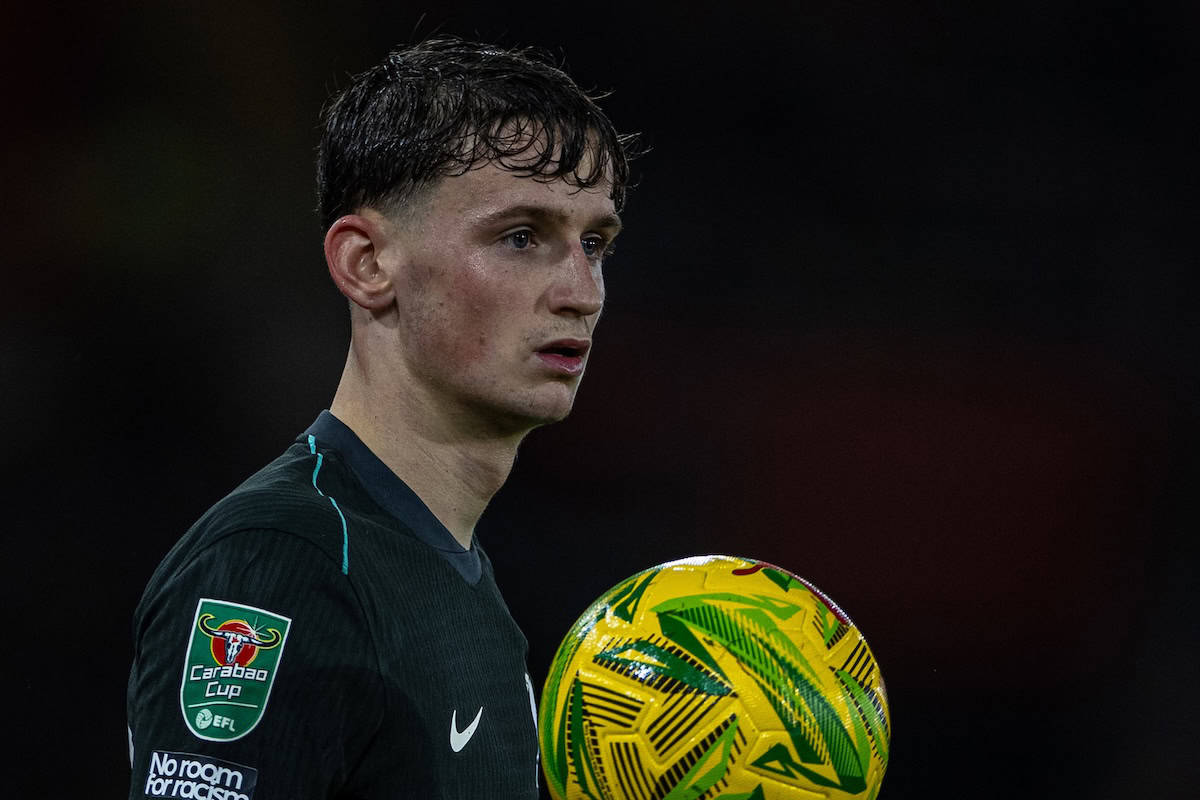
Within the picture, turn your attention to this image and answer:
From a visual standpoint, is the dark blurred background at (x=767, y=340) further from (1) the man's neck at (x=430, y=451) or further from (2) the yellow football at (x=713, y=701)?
(2) the yellow football at (x=713, y=701)

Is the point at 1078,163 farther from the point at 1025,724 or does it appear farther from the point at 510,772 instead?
the point at 510,772

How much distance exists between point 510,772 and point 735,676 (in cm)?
38

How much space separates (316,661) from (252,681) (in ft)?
0.25

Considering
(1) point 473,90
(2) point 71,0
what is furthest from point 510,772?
(2) point 71,0

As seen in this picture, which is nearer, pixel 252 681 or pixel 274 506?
pixel 252 681

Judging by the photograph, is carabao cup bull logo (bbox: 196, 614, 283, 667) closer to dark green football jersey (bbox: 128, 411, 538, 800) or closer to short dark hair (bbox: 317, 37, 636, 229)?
dark green football jersey (bbox: 128, 411, 538, 800)

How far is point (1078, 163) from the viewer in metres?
5.39

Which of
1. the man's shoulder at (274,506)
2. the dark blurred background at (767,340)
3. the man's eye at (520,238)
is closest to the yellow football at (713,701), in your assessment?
the man's shoulder at (274,506)

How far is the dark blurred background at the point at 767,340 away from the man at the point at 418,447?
281cm

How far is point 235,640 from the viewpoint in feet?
5.11

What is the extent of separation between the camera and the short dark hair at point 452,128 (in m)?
2.01

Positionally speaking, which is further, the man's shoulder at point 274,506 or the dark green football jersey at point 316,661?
the man's shoulder at point 274,506

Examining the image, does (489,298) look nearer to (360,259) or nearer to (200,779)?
(360,259)

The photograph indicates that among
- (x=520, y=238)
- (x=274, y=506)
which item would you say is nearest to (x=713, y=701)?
(x=274, y=506)
